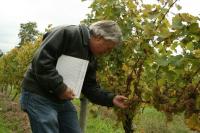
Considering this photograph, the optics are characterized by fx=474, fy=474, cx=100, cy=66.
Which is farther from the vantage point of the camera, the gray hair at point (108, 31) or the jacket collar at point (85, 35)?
the jacket collar at point (85, 35)

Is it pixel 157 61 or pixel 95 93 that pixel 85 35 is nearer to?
pixel 95 93

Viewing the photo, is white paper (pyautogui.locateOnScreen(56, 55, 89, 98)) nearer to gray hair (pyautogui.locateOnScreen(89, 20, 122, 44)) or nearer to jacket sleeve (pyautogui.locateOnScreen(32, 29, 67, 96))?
jacket sleeve (pyautogui.locateOnScreen(32, 29, 67, 96))

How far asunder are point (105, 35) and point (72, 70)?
1.44ft

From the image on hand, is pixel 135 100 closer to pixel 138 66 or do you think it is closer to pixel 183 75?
pixel 138 66

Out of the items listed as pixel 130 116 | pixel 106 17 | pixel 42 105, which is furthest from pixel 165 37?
pixel 106 17

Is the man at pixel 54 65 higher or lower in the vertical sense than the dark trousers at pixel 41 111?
higher

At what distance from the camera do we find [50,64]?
4.02 metres

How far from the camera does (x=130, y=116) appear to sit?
5512 millimetres

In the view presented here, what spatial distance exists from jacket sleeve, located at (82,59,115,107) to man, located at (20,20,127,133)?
14.3 inches

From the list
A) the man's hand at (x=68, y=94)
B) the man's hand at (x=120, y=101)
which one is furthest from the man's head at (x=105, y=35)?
the man's hand at (x=120, y=101)

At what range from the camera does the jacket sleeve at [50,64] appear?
13.1 feet

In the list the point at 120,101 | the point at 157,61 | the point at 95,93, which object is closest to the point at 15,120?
the point at 95,93

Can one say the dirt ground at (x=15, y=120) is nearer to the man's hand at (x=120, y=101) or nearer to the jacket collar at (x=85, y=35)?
the man's hand at (x=120, y=101)

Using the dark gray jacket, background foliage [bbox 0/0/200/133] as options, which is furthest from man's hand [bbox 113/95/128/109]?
the dark gray jacket
